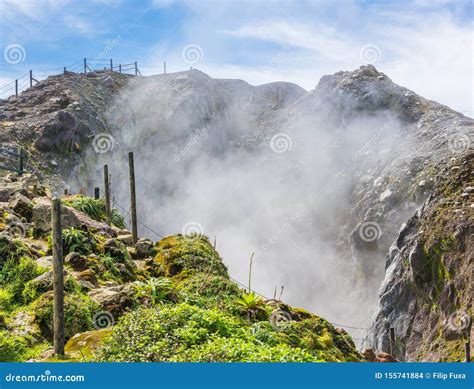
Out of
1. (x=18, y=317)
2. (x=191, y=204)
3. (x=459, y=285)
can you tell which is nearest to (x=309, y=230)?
(x=191, y=204)

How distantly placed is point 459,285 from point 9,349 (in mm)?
23048

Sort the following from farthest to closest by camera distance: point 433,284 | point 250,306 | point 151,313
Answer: point 433,284 < point 250,306 < point 151,313

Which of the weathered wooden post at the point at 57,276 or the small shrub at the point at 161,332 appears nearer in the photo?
the small shrub at the point at 161,332

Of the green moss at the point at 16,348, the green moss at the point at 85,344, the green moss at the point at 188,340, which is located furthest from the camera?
the green moss at the point at 16,348

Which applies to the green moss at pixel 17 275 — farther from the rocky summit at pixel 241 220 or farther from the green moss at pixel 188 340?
the green moss at pixel 188 340

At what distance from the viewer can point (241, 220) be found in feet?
195

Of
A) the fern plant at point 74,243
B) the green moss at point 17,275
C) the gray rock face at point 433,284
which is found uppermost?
the fern plant at point 74,243

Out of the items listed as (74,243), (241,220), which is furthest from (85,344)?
(241,220)

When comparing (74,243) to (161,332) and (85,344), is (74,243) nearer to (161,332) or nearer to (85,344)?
(85,344)

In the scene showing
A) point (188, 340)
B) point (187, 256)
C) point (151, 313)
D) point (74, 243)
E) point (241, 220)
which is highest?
point (74, 243)

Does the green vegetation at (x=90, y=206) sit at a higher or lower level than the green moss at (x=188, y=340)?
higher

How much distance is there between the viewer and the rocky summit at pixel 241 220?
551 inches

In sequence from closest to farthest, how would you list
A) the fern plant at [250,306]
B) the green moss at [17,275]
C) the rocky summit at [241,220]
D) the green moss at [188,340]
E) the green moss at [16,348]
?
the green moss at [188,340] → the green moss at [16,348] → the rocky summit at [241,220] → the green moss at [17,275] → the fern plant at [250,306]

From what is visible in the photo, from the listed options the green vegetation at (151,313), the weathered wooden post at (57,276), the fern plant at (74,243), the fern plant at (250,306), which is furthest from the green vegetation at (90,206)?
the weathered wooden post at (57,276)
